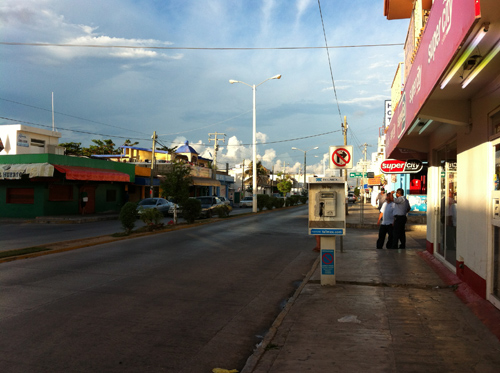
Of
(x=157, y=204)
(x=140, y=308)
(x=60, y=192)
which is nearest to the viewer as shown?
(x=140, y=308)

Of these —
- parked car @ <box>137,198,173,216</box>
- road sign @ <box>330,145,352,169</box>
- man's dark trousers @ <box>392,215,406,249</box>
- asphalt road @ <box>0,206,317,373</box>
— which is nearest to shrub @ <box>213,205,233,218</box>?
parked car @ <box>137,198,173,216</box>

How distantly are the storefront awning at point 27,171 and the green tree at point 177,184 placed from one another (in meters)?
9.69

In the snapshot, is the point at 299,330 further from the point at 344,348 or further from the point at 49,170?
the point at 49,170

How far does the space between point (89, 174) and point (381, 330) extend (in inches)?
1110

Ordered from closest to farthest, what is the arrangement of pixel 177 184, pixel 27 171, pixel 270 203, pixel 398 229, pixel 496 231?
pixel 496 231
pixel 398 229
pixel 177 184
pixel 27 171
pixel 270 203

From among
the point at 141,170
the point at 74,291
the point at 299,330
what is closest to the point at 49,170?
the point at 141,170

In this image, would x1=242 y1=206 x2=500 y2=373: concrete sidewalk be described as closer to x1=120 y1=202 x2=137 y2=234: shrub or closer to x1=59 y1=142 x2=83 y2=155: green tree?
x1=120 y1=202 x2=137 y2=234: shrub

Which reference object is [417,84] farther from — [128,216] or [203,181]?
[203,181]

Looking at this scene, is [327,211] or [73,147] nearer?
[327,211]

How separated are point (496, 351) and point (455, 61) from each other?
2.98 meters

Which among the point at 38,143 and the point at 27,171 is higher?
the point at 38,143

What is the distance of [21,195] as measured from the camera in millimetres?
29594

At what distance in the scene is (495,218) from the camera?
5.62 meters

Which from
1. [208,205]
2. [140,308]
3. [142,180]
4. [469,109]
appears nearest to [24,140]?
[142,180]
